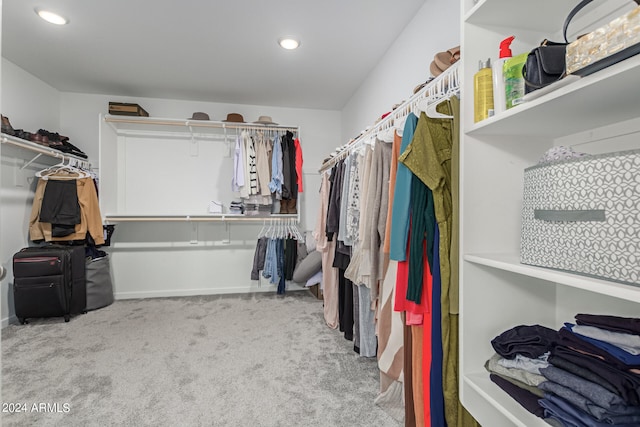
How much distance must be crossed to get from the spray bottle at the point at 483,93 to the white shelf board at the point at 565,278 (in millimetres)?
422

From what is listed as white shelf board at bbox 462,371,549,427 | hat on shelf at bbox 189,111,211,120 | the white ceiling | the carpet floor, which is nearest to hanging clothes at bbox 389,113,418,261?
white shelf board at bbox 462,371,549,427

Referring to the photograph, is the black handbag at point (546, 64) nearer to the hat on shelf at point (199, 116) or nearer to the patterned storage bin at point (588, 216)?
the patterned storage bin at point (588, 216)

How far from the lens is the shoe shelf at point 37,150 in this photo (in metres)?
2.57

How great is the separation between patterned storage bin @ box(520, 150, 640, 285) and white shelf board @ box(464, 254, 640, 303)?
0.02 meters

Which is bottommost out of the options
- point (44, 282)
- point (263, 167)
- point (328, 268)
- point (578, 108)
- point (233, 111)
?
point (44, 282)

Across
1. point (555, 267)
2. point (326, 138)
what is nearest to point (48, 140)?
point (326, 138)

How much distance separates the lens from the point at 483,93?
2.92 ft

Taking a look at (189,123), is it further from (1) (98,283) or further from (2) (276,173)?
(1) (98,283)

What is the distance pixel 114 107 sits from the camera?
340 cm

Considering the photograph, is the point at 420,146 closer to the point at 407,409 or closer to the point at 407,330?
the point at 407,330

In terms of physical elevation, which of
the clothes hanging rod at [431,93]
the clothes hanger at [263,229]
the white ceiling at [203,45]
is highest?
the white ceiling at [203,45]

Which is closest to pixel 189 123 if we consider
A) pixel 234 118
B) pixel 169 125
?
pixel 169 125

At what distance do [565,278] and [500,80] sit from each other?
1.84ft

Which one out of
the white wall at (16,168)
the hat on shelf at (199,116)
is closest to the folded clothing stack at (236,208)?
the hat on shelf at (199,116)
